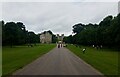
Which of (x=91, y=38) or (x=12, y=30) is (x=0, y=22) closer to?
(x=12, y=30)

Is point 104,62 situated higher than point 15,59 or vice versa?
point 15,59

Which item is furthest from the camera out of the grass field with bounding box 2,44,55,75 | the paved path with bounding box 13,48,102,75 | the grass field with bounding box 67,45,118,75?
the grass field with bounding box 2,44,55,75

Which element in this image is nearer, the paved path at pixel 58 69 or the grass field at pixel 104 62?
the paved path at pixel 58 69

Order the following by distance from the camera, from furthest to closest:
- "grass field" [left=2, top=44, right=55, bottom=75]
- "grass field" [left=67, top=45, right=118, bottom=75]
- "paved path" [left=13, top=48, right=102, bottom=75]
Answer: "grass field" [left=2, top=44, right=55, bottom=75]
"grass field" [left=67, top=45, right=118, bottom=75]
"paved path" [left=13, top=48, right=102, bottom=75]

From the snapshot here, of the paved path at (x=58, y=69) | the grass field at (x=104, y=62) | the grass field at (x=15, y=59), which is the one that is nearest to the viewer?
the paved path at (x=58, y=69)

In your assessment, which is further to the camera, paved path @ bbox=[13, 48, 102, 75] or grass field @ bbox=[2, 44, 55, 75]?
grass field @ bbox=[2, 44, 55, 75]

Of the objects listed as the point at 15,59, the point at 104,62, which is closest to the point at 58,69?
the point at 104,62

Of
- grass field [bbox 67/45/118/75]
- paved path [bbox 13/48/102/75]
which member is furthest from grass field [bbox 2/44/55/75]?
grass field [bbox 67/45/118/75]

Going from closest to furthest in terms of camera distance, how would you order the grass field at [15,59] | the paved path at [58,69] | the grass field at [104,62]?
the paved path at [58,69], the grass field at [104,62], the grass field at [15,59]

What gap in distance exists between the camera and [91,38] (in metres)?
114

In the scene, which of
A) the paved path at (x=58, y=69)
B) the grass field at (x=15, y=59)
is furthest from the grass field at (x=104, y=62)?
the grass field at (x=15, y=59)

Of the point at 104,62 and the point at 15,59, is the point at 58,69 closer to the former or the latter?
the point at 104,62

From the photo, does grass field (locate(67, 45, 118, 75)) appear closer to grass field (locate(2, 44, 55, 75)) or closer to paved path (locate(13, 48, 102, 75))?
paved path (locate(13, 48, 102, 75))

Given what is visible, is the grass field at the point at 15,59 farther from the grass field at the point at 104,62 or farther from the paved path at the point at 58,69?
the grass field at the point at 104,62
